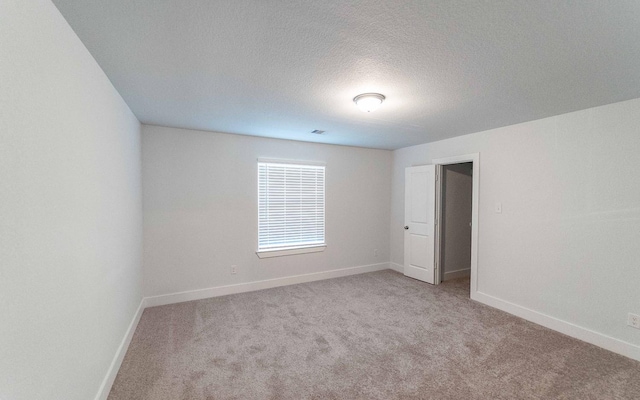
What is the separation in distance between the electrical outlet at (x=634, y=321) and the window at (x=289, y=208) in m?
3.69

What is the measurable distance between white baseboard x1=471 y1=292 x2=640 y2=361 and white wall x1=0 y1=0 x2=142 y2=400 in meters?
4.31

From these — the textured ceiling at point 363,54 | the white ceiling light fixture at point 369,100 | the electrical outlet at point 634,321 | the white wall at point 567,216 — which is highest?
the textured ceiling at point 363,54

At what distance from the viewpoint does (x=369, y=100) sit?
2.49m

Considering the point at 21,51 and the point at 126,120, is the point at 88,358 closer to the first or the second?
the point at 21,51

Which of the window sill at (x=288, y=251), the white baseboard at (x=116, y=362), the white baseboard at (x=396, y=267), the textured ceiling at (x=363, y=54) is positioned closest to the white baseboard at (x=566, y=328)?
the white baseboard at (x=396, y=267)

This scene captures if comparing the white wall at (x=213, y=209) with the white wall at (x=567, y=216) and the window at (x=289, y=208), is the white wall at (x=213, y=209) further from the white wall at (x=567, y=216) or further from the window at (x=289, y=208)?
the white wall at (x=567, y=216)

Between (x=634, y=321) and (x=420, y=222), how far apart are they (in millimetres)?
2663

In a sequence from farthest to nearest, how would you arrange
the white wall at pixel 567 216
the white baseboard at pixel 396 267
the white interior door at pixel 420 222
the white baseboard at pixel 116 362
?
1. the white baseboard at pixel 396 267
2. the white interior door at pixel 420 222
3. the white wall at pixel 567 216
4. the white baseboard at pixel 116 362

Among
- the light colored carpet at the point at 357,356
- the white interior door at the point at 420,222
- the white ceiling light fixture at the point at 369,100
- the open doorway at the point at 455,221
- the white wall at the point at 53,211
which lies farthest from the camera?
the open doorway at the point at 455,221

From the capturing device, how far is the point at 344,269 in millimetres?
5062

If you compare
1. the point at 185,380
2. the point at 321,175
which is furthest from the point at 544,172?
the point at 185,380

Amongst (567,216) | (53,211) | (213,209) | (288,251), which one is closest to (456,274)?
(567,216)

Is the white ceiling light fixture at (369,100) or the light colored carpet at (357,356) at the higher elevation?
the white ceiling light fixture at (369,100)

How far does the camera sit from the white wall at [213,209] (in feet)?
12.0
